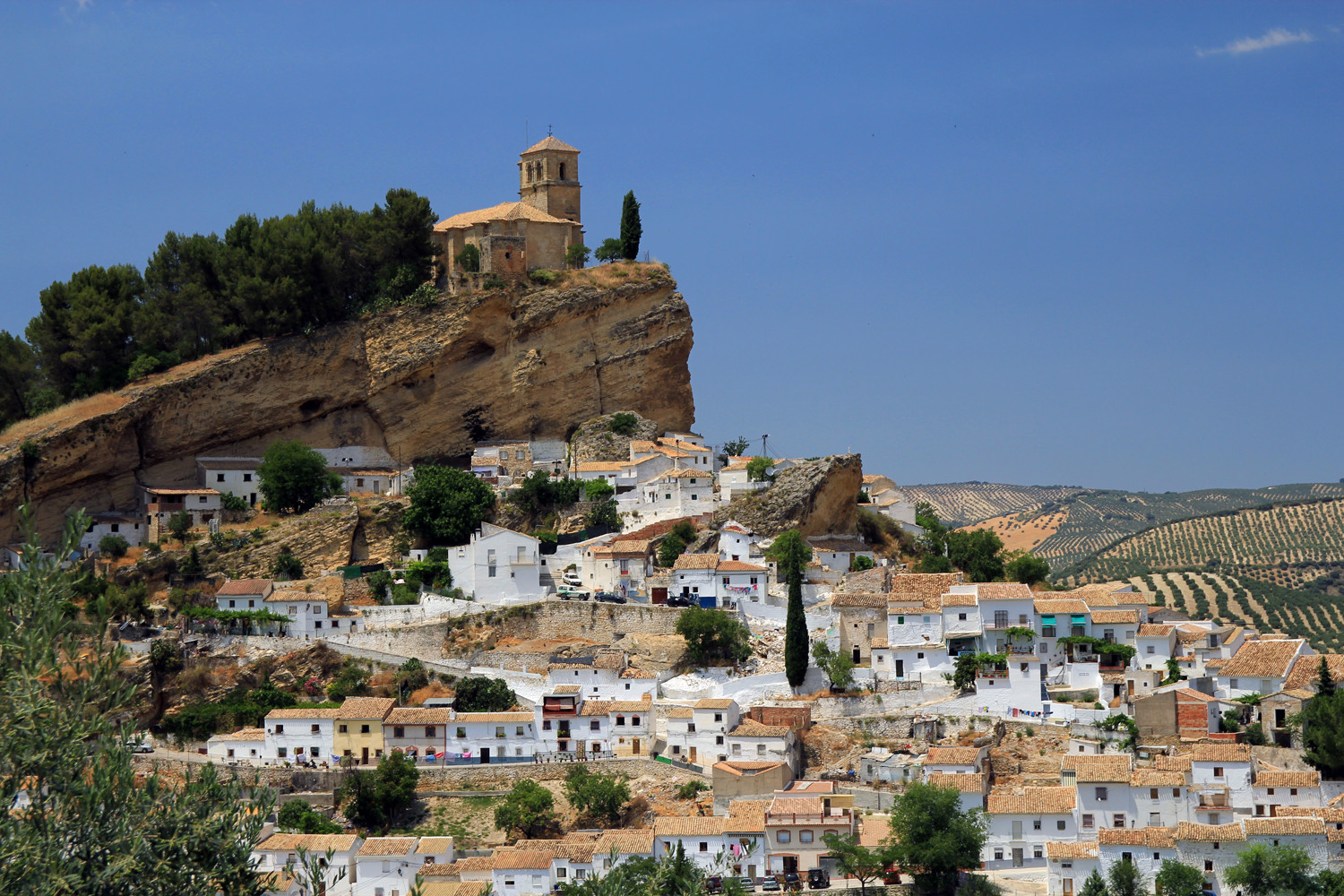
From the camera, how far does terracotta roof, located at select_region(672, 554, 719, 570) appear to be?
171 feet

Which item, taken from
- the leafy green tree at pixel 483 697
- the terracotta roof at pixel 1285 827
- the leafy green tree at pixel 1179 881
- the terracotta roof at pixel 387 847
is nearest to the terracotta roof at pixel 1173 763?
the terracotta roof at pixel 1285 827

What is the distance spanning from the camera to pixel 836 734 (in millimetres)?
45406

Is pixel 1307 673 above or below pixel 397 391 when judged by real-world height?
below

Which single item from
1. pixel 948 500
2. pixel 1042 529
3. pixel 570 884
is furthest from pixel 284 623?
pixel 948 500

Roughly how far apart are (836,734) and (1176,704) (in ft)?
31.3

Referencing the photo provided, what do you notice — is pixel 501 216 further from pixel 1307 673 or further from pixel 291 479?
pixel 1307 673

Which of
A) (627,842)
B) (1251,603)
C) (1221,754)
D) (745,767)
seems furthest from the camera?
(1251,603)

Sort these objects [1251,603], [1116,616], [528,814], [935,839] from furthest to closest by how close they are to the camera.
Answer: [1251,603] < [1116,616] < [528,814] < [935,839]

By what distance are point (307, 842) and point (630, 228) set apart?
1353 inches

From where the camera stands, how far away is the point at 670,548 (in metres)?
54.5

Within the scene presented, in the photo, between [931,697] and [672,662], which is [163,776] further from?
[931,697]

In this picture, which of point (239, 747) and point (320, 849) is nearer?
point (320, 849)

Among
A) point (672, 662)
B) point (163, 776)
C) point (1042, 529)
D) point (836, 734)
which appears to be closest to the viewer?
point (163, 776)

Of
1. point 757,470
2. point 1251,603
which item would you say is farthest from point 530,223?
point 1251,603
